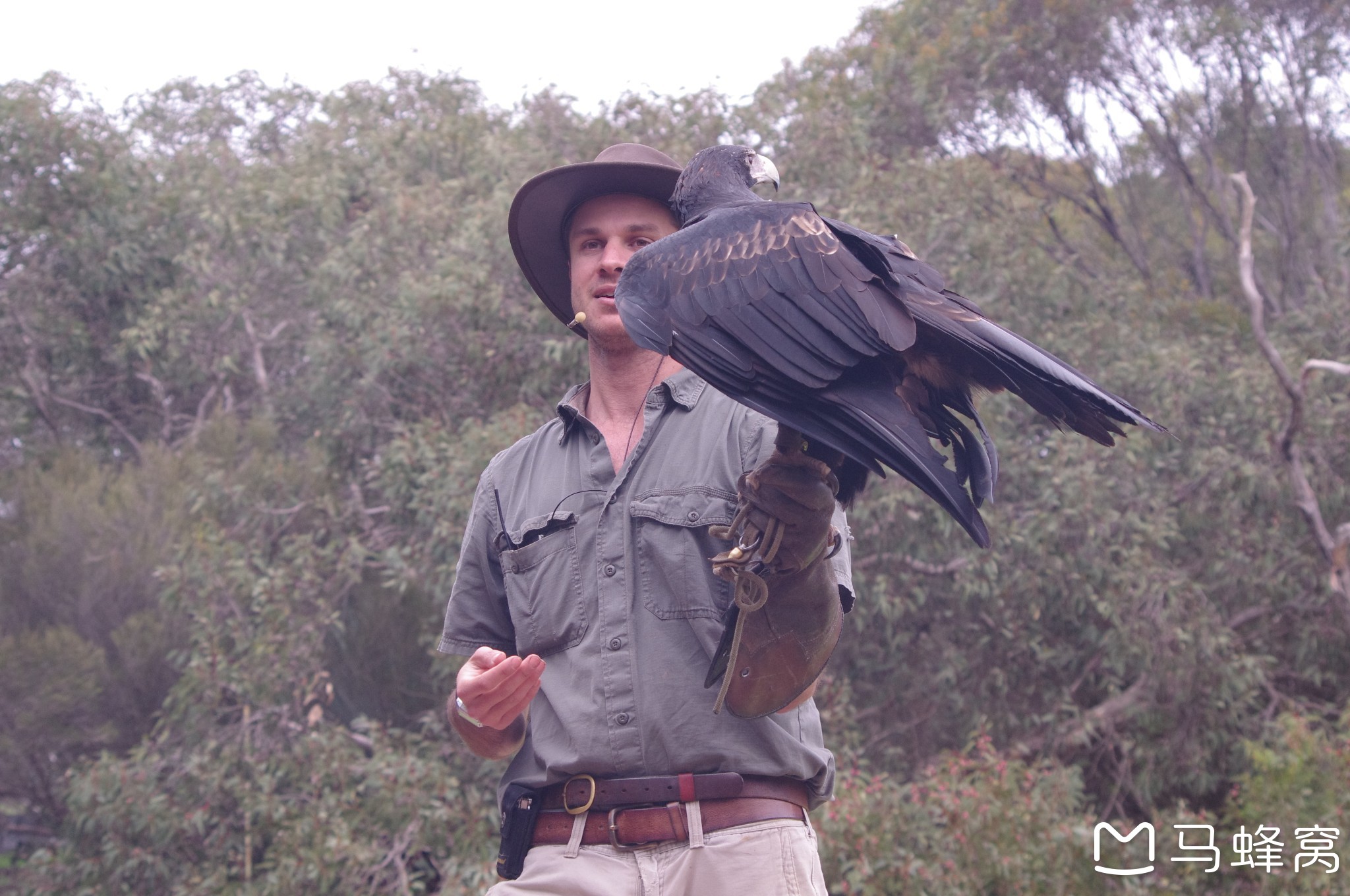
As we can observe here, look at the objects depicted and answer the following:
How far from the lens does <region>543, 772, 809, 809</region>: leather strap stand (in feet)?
6.31

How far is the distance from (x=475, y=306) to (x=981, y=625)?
3600 millimetres

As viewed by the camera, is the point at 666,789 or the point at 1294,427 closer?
the point at 666,789

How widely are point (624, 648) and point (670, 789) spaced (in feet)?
0.83

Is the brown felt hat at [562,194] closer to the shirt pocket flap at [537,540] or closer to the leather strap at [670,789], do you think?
the shirt pocket flap at [537,540]

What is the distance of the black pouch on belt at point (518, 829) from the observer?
2.05 metres

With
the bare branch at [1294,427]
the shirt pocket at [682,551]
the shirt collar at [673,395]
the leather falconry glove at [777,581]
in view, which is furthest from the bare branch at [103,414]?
the leather falconry glove at [777,581]

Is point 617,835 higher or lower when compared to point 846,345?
lower

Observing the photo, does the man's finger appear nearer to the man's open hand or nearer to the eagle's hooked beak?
the man's open hand

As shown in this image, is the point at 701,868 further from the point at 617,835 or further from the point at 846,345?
the point at 846,345

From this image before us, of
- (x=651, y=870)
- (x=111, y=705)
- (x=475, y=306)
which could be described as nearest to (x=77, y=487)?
(x=111, y=705)

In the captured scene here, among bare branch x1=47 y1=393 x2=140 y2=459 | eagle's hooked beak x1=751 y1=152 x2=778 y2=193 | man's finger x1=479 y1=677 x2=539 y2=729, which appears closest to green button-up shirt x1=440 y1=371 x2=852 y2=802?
man's finger x1=479 y1=677 x2=539 y2=729

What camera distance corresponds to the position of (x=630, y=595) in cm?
206

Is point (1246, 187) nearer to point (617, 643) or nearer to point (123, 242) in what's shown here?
point (617, 643)

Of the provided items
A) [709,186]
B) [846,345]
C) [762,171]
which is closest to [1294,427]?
[762,171]
